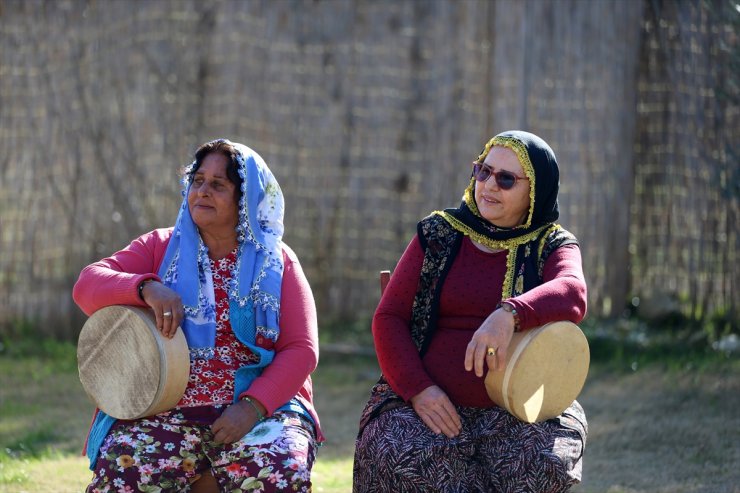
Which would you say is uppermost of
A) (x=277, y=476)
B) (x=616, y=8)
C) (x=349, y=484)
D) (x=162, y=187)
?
(x=616, y=8)

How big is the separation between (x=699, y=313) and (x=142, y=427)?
189 inches

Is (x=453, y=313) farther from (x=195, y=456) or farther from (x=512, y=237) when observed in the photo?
(x=195, y=456)

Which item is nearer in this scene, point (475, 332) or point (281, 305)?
point (475, 332)

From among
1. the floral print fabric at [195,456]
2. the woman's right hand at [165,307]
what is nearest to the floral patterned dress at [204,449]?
the floral print fabric at [195,456]

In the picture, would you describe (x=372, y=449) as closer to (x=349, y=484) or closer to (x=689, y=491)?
(x=349, y=484)

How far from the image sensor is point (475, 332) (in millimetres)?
3863

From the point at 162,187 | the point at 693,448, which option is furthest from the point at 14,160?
the point at 693,448

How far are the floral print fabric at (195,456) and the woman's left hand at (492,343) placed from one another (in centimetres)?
68

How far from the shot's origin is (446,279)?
4156mm

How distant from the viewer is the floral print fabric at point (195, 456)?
377 centimetres

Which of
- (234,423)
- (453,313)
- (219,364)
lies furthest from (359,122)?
(234,423)

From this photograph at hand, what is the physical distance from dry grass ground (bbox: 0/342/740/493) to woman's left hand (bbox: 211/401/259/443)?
1.27m

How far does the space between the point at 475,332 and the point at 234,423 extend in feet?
2.90

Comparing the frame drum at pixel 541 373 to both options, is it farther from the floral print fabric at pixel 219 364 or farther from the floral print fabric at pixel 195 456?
the floral print fabric at pixel 219 364
